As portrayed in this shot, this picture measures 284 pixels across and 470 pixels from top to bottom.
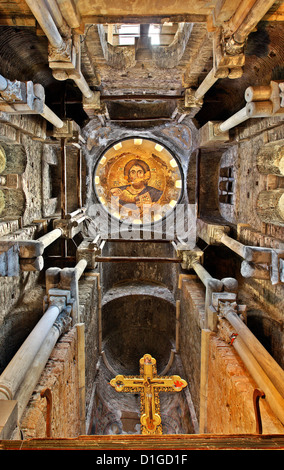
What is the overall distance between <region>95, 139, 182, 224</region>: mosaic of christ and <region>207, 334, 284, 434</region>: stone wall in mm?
8586

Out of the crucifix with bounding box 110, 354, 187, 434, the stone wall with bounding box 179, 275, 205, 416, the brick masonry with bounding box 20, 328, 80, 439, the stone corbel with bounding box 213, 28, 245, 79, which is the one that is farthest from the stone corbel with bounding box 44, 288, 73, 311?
the stone corbel with bounding box 213, 28, 245, 79

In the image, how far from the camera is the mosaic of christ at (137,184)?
46.3ft

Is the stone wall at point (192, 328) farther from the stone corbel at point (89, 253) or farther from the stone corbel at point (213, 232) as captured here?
the stone corbel at point (89, 253)

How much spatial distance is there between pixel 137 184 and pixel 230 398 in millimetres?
11307

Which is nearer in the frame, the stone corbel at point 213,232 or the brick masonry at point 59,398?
the brick masonry at point 59,398

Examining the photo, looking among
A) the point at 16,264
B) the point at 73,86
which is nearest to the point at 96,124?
the point at 73,86

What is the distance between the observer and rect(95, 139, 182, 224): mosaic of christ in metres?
14.1

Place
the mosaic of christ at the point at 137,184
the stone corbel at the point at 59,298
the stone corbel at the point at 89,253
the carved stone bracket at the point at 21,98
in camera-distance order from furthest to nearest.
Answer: the mosaic of christ at the point at 137,184
the stone corbel at the point at 89,253
the stone corbel at the point at 59,298
the carved stone bracket at the point at 21,98

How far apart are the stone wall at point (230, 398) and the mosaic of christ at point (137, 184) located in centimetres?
859

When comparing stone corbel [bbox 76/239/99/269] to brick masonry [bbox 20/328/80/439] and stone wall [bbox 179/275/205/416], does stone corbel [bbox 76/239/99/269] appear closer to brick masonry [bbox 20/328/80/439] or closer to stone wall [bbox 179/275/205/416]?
stone wall [bbox 179/275/205/416]

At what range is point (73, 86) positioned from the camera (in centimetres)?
870

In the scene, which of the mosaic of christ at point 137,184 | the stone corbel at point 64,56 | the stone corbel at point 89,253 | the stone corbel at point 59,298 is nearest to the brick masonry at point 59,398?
the stone corbel at point 59,298

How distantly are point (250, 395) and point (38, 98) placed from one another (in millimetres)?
6280
